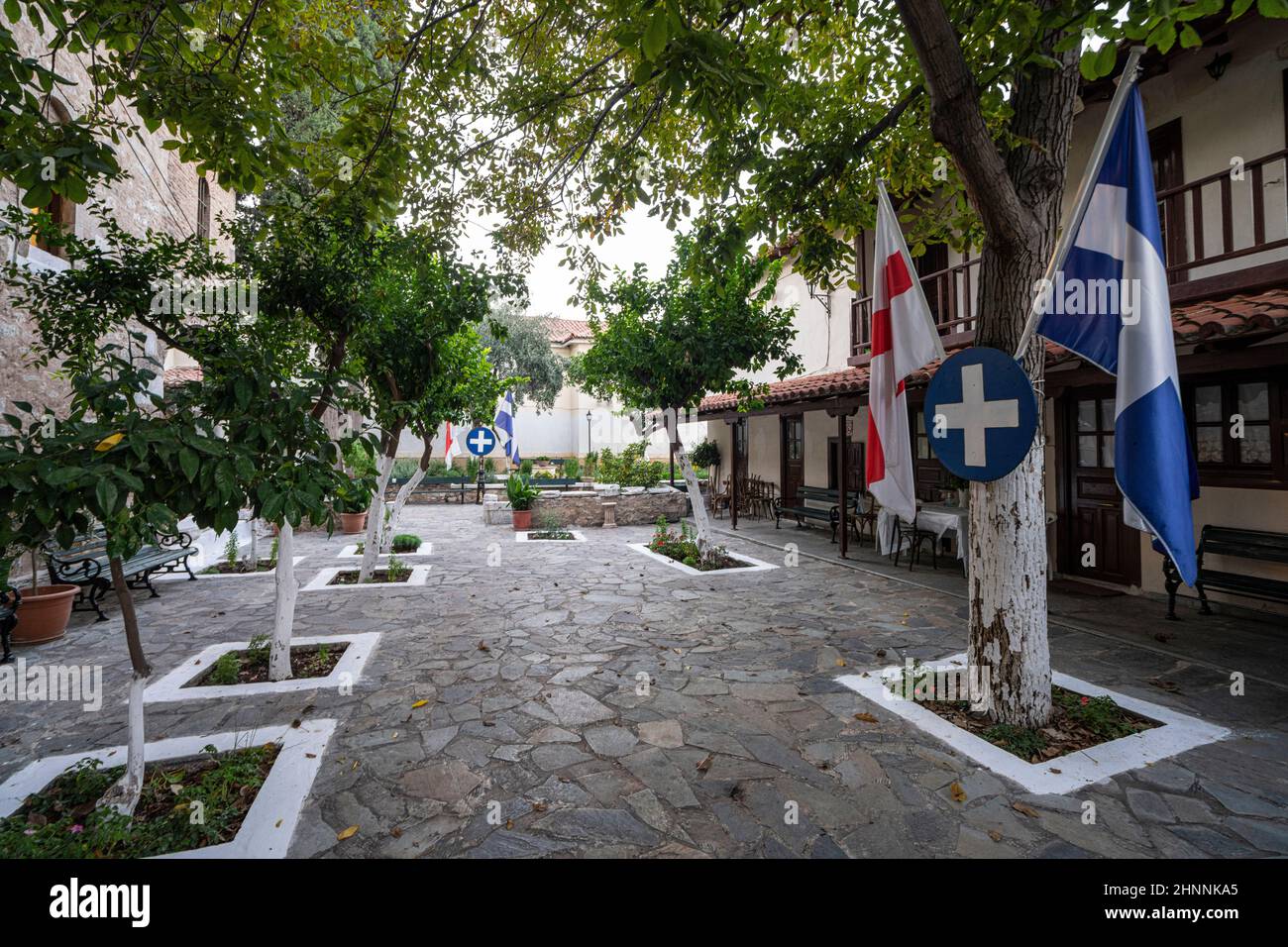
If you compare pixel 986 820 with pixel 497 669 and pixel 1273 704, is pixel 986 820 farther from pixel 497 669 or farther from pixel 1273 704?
pixel 497 669

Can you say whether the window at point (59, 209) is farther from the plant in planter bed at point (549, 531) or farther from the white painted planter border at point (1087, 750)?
the white painted planter border at point (1087, 750)

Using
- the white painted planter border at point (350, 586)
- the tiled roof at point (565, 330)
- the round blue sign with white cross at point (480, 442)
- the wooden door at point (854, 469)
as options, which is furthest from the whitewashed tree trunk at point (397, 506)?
the tiled roof at point (565, 330)

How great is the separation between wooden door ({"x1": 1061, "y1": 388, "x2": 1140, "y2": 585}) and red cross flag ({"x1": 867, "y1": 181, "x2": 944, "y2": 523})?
518 centimetres

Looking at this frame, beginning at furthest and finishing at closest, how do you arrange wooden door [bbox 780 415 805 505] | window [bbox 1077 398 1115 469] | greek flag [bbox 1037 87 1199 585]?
wooden door [bbox 780 415 805 505] < window [bbox 1077 398 1115 469] < greek flag [bbox 1037 87 1199 585]

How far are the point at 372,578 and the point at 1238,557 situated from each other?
997 centimetres

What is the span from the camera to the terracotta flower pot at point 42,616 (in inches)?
221

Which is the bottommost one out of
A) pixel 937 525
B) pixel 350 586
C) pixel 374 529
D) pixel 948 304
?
pixel 350 586

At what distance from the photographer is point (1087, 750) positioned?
3.42 m

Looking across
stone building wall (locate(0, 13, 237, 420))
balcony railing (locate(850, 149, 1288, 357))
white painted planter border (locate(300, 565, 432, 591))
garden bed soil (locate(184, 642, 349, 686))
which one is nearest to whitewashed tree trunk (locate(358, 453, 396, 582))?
white painted planter border (locate(300, 565, 432, 591))

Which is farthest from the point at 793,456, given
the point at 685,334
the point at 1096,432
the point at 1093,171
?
the point at 1093,171

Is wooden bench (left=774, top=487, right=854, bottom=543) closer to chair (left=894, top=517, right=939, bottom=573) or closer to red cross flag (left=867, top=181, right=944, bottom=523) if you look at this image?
chair (left=894, top=517, right=939, bottom=573)

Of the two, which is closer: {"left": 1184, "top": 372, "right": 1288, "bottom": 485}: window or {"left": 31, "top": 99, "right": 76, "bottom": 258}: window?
{"left": 1184, "top": 372, "right": 1288, "bottom": 485}: window

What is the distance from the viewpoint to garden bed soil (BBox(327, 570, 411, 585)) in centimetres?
809

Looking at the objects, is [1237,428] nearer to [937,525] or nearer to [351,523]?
[937,525]
